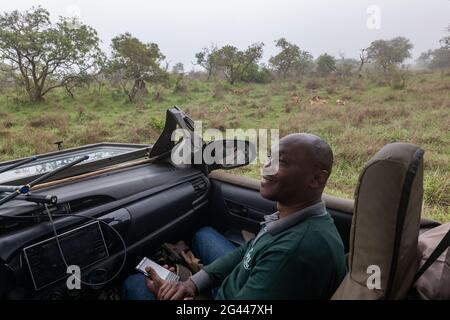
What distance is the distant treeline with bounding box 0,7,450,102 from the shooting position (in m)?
13.3

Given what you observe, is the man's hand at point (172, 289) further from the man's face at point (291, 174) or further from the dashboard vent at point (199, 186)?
the dashboard vent at point (199, 186)

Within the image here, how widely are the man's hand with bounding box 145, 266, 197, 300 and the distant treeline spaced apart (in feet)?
42.0

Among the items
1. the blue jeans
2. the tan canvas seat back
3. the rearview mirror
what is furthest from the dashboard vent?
the tan canvas seat back

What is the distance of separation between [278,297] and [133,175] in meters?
1.25

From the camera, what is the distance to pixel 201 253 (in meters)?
2.06

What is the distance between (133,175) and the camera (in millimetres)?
2031

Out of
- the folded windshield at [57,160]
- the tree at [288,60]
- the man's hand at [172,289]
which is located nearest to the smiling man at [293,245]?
the man's hand at [172,289]

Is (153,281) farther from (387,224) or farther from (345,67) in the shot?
(345,67)

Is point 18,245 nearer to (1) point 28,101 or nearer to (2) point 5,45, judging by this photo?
(1) point 28,101

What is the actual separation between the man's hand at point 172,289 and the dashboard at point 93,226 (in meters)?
0.24

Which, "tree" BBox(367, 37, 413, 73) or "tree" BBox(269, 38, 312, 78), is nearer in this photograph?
"tree" BBox(367, 37, 413, 73)

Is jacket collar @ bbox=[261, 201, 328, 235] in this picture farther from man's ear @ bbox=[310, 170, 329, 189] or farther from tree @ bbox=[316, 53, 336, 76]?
tree @ bbox=[316, 53, 336, 76]

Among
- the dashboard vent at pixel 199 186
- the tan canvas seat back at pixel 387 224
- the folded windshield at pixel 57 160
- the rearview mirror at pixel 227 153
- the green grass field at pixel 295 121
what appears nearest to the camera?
the tan canvas seat back at pixel 387 224

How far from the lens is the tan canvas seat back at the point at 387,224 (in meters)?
0.89
